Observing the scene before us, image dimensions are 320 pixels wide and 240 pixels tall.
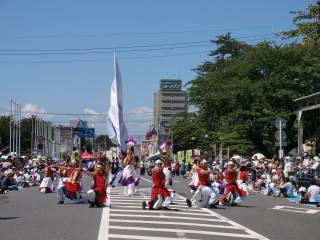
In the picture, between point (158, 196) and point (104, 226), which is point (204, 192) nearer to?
point (158, 196)

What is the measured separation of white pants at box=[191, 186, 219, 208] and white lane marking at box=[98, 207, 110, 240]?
3303 mm

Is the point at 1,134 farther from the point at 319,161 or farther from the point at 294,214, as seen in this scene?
the point at 294,214

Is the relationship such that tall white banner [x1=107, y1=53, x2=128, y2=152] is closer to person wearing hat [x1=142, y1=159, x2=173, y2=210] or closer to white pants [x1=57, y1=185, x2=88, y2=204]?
white pants [x1=57, y1=185, x2=88, y2=204]

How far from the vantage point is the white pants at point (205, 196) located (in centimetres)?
1857

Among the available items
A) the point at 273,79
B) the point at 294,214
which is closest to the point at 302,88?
the point at 273,79

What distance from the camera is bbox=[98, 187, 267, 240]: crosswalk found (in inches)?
465

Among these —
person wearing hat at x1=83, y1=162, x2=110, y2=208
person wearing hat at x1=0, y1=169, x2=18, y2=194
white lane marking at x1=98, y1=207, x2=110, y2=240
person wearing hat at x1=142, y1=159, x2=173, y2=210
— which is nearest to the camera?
Answer: white lane marking at x1=98, y1=207, x2=110, y2=240

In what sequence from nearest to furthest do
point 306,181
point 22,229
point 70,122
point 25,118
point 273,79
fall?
1. point 22,229
2. point 306,181
3. point 273,79
4. point 25,118
5. point 70,122

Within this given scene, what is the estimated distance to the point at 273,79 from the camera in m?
47.4

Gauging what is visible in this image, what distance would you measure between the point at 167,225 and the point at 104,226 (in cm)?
151

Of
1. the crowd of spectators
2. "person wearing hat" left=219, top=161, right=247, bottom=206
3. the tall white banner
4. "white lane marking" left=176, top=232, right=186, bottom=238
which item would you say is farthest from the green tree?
"white lane marking" left=176, top=232, right=186, bottom=238

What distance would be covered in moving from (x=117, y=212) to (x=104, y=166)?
238cm

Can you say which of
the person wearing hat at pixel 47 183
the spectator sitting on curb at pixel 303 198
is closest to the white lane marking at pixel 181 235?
the spectator sitting on curb at pixel 303 198

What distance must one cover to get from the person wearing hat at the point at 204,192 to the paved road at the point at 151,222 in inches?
17.9
